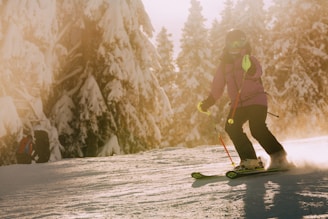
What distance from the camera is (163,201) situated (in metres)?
3.31

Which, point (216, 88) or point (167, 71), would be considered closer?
point (216, 88)

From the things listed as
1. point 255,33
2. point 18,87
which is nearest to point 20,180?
point 18,87

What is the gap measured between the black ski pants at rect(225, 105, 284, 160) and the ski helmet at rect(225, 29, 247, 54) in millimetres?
658

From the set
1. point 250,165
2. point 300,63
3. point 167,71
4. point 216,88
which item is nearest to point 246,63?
point 216,88

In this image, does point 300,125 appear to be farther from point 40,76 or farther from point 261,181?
point 261,181

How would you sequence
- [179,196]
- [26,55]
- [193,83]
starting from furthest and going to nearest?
[193,83], [26,55], [179,196]

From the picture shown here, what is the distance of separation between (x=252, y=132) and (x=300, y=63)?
994 inches

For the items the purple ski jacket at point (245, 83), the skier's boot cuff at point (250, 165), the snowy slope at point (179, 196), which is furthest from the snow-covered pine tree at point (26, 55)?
the skier's boot cuff at point (250, 165)

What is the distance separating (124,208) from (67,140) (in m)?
13.1

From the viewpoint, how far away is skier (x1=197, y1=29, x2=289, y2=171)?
462 cm

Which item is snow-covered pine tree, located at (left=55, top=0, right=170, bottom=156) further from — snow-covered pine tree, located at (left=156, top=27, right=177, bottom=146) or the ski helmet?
snow-covered pine tree, located at (left=156, top=27, right=177, bottom=146)

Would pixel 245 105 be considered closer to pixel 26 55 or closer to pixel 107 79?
pixel 26 55

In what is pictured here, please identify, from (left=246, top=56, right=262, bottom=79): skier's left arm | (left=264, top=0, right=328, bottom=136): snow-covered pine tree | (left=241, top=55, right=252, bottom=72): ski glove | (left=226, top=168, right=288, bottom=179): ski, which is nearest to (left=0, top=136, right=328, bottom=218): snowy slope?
(left=226, top=168, right=288, bottom=179): ski

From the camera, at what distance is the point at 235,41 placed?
4859 millimetres
